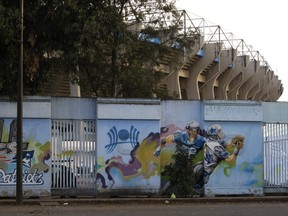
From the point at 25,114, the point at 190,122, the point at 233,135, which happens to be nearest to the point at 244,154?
→ the point at 233,135

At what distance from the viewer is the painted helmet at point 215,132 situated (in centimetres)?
1539

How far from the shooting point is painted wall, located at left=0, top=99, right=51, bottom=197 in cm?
1433

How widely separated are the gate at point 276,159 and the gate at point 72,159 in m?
5.65

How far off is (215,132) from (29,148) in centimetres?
590

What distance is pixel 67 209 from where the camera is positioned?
41.3 feet

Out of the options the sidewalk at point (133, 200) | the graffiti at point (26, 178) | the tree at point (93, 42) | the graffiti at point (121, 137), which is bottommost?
the sidewalk at point (133, 200)

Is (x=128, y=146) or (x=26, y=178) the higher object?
(x=128, y=146)

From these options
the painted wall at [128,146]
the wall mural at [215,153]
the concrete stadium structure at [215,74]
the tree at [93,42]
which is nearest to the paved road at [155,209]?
the painted wall at [128,146]

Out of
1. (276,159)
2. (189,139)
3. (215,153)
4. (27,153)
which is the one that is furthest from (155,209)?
(276,159)

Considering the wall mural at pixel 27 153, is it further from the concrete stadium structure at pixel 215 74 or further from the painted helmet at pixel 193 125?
the concrete stadium structure at pixel 215 74

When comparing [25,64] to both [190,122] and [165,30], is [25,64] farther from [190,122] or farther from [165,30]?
[165,30]

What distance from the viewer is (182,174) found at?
14.7 m

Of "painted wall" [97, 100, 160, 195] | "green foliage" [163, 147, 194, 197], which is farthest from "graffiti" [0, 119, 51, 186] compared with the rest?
"green foliage" [163, 147, 194, 197]

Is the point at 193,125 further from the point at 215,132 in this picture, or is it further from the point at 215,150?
the point at 215,150
